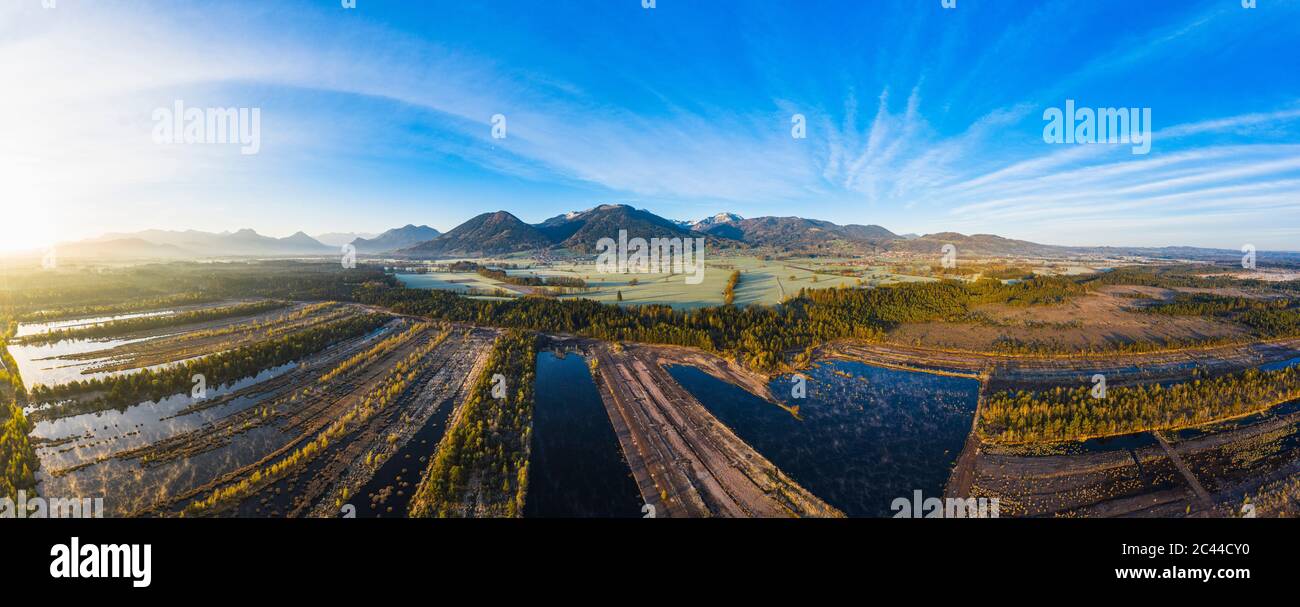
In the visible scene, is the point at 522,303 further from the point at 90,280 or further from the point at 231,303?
the point at 90,280

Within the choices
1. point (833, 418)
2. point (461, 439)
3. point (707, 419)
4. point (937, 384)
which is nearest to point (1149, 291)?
point (937, 384)

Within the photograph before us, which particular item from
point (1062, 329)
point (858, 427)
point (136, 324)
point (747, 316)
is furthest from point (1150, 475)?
point (136, 324)

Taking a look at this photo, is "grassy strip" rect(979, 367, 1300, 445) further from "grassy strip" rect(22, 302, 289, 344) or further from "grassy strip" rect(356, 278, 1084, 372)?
"grassy strip" rect(22, 302, 289, 344)

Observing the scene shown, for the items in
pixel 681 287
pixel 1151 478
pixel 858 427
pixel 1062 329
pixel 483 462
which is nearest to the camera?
pixel 1151 478

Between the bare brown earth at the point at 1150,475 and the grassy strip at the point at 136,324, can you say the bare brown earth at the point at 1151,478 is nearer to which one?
the bare brown earth at the point at 1150,475

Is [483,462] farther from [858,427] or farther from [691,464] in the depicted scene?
[858,427]
